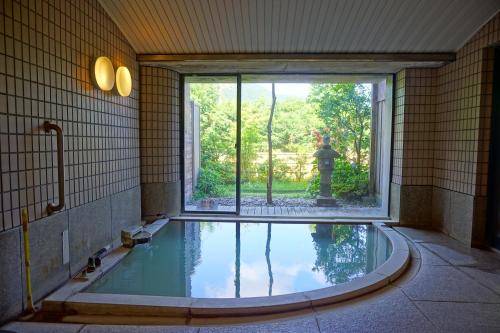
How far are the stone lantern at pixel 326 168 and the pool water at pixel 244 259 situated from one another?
1717 millimetres

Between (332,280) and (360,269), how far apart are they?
0.40 meters

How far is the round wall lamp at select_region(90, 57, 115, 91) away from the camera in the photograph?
9.64 ft

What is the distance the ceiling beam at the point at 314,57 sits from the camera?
3818mm

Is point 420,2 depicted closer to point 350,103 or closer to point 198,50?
point 198,50

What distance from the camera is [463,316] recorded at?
2.12 meters

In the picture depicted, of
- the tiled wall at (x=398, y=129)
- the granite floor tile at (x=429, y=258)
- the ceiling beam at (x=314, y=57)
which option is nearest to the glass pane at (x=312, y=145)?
the tiled wall at (x=398, y=129)

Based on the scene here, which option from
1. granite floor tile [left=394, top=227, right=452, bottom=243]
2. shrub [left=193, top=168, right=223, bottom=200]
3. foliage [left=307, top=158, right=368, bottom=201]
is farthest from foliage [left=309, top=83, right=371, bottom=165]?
granite floor tile [left=394, top=227, right=452, bottom=243]

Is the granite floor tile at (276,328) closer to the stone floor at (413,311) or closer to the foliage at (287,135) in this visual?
the stone floor at (413,311)

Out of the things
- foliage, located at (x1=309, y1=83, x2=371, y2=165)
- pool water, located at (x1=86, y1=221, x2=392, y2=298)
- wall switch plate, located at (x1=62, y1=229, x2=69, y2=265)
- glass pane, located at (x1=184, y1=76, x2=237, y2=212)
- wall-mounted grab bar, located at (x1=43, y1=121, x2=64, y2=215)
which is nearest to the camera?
wall-mounted grab bar, located at (x1=43, y1=121, x2=64, y2=215)

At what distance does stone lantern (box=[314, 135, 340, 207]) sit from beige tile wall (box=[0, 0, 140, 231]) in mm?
3571

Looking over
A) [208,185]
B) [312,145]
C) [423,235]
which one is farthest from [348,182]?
[423,235]

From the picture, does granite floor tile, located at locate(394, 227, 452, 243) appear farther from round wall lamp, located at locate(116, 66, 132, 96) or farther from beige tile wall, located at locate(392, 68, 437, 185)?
round wall lamp, located at locate(116, 66, 132, 96)

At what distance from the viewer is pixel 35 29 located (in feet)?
7.27

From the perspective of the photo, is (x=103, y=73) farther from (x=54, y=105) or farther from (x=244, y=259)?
(x=244, y=259)
